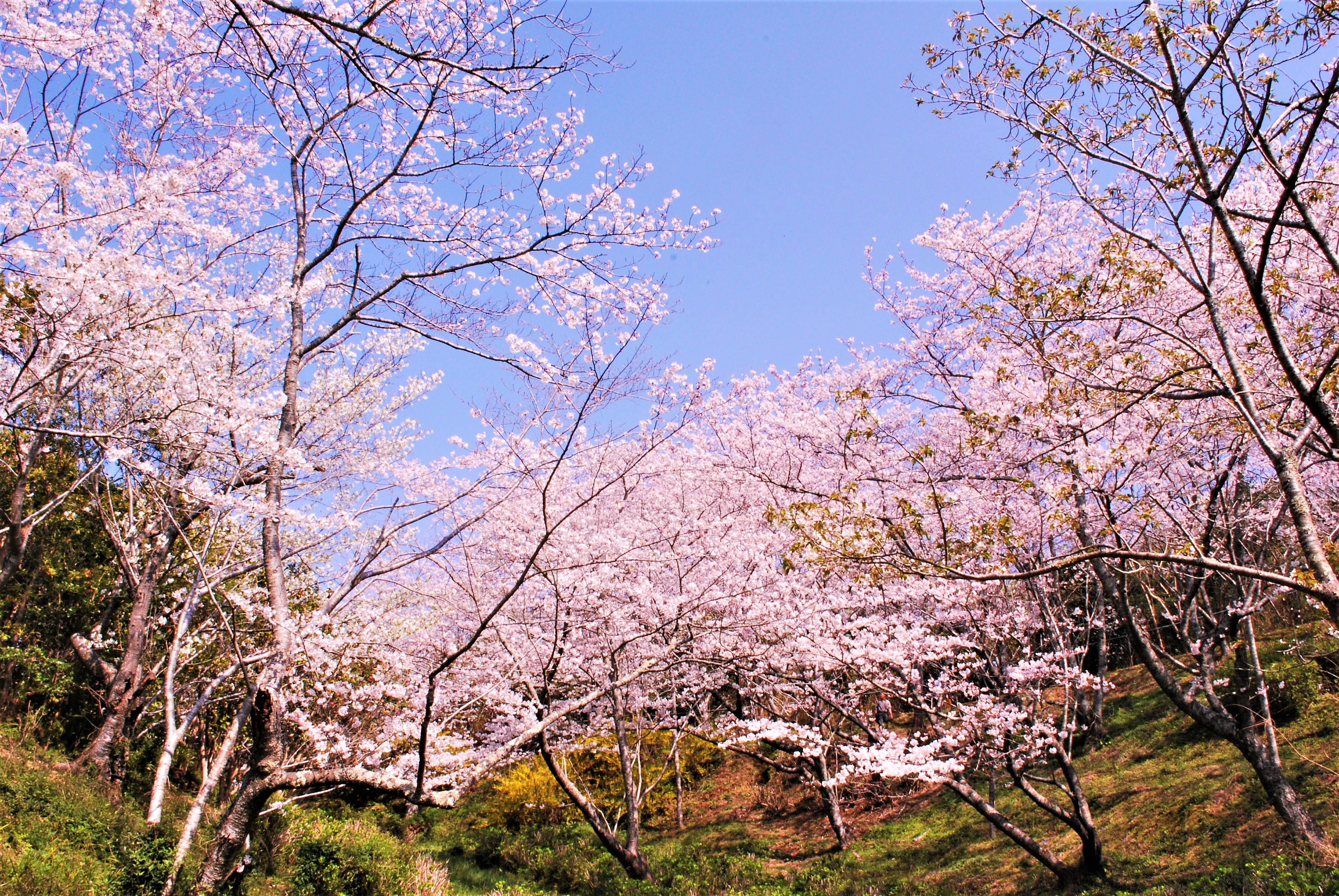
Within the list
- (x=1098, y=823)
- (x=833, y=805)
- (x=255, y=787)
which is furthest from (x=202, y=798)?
(x=1098, y=823)

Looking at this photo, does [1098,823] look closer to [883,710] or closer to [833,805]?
[883,710]

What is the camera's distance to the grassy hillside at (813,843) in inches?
251

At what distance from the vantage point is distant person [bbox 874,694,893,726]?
33.8 ft

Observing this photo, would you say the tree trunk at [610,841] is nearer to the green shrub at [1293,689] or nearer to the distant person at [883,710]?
the distant person at [883,710]

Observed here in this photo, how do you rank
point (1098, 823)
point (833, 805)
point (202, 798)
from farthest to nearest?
1. point (833, 805)
2. point (1098, 823)
3. point (202, 798)

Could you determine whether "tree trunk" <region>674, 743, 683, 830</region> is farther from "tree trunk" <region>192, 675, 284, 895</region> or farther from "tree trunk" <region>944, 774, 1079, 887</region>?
"tree trunk" <region>192, 675, 284, 895</region>

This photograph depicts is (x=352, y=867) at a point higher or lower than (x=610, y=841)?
higher

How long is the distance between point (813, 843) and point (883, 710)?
2.56m

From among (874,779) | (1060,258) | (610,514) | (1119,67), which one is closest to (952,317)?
(1060,258)

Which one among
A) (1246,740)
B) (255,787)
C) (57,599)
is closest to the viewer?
(255,787)

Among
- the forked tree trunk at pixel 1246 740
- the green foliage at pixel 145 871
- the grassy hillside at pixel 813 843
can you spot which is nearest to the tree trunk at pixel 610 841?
the grassy hillside at pixel 813 843

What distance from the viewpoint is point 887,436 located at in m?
10.9

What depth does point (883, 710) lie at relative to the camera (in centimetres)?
1086

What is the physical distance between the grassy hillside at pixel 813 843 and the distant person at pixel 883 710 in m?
1.18
